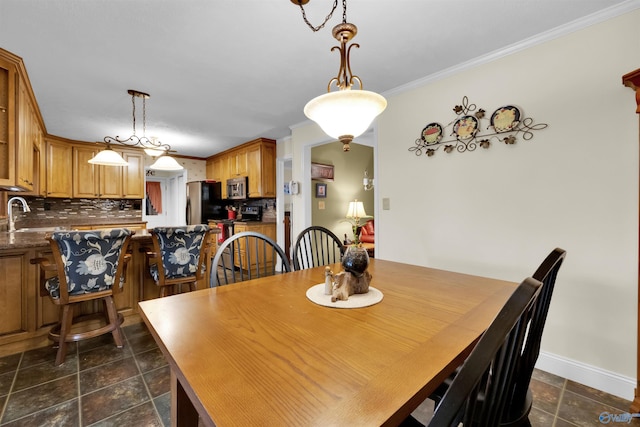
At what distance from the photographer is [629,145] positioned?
5.51 ft

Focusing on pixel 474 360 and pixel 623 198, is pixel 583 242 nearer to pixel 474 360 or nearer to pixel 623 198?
pixel 623 198

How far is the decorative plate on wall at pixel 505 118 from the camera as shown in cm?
210

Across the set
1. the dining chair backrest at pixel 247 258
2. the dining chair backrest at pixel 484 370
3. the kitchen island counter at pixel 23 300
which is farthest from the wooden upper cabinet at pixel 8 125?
the dining chair backrest at pixel 484 370

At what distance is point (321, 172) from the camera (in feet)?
16.2

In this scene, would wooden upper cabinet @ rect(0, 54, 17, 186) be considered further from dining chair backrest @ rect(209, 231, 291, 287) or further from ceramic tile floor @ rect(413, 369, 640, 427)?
ceramic tile floor @ rect(413, 369, 640, 427)

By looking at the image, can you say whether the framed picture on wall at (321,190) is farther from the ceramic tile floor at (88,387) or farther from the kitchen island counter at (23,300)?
the kitchen island counter at (23,300)

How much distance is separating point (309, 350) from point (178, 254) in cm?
199

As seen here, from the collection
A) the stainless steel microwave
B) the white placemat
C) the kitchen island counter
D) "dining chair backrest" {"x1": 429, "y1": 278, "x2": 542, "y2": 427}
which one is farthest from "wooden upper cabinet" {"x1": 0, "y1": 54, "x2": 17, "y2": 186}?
"dining chair backrest" {"x1": 429, "y1": 278, "x2": 542, "y2": 427}

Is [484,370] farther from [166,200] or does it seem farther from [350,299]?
[166,200]

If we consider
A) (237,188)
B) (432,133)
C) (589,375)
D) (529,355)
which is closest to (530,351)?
(529,355)

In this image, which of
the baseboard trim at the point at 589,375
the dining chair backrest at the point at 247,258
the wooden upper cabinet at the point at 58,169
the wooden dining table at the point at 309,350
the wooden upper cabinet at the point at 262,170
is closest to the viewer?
the wooden dining table at the point at 309,350

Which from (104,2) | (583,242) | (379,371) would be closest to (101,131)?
(104,2)

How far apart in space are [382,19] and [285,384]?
203 centimetres

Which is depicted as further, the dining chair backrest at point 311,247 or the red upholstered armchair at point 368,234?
the red upholstered armchair at point 368,234
